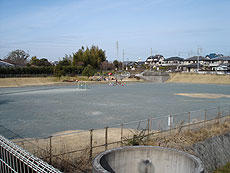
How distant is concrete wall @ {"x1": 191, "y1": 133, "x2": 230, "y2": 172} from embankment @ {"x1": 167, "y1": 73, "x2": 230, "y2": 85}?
167 feet

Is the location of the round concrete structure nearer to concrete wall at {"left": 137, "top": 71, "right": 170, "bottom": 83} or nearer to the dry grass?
the dry grass

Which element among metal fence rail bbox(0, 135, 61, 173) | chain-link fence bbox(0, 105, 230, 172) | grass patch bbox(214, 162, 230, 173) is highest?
metal fence rail bbox(0, 135, 61, 173)

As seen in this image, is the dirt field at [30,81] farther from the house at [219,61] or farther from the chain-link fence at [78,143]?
the house at [219,61]

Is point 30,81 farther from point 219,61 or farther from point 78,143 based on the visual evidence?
point 219,61

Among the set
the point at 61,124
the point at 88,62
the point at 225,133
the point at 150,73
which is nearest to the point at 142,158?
the point at 225,133

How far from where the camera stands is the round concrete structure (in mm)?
4527

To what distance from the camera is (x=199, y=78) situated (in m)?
63.2

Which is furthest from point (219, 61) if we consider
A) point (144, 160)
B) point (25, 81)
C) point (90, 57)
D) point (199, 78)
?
point (144, 160)

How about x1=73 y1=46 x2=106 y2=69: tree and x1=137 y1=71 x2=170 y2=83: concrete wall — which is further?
x1=73 y1=46 x2=106 y2=69: tree

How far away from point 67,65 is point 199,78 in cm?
4096

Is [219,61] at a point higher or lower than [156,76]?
higher

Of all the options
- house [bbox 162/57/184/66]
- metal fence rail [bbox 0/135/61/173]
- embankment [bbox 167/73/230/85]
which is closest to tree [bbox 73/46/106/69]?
embankment [bbox 167/73/230/85]

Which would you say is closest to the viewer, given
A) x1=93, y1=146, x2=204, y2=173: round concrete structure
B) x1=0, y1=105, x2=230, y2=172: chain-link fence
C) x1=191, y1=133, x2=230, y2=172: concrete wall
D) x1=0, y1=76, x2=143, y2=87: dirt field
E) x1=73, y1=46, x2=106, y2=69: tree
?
x1=93, y1=146, x2=204, y2=173: round concrete structure

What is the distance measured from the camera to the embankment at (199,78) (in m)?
58.6
